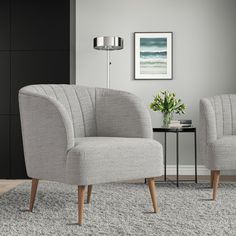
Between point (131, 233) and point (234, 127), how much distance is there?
2.02 metres

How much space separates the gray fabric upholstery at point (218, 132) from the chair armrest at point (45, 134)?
1323 mm

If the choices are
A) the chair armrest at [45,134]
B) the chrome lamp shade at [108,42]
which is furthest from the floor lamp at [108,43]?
the chair armrest at [45,134]

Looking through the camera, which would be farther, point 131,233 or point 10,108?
point 10,108

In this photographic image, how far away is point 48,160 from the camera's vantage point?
2738mm

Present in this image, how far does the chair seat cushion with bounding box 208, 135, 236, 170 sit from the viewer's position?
351cm

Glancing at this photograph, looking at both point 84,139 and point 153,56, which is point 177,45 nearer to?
point 153,56

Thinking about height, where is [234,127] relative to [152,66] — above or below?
below

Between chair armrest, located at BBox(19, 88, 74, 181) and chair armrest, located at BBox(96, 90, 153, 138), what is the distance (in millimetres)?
549

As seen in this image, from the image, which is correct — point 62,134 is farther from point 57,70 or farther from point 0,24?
point 0,24

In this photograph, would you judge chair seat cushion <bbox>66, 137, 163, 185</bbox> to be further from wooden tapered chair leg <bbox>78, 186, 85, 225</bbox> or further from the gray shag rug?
the gray shag rug

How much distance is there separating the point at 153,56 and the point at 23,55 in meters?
1.38

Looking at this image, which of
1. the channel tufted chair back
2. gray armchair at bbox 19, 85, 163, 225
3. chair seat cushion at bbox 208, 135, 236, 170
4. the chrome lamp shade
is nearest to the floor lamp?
the chrome lamp shade

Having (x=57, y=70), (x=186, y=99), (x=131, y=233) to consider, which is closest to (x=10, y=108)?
(x=57, y=70)

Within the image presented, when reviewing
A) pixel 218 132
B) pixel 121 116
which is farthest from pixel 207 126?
pixel 121 116
